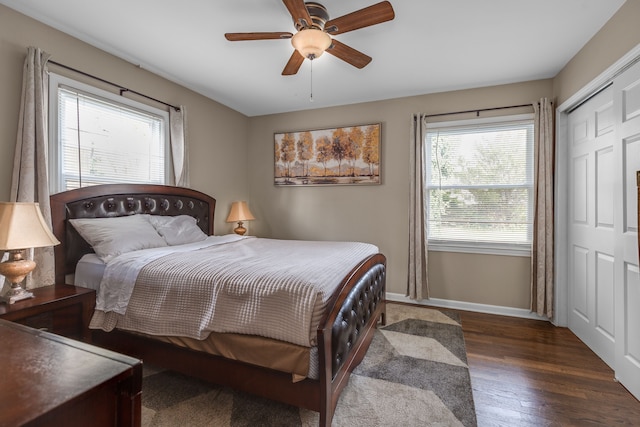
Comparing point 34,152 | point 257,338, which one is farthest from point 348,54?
point 34,152

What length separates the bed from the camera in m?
1.57

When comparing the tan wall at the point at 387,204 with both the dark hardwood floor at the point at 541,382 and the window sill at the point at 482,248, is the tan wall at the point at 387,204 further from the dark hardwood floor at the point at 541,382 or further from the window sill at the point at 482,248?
the dark hardwood floor at the point at 541,382

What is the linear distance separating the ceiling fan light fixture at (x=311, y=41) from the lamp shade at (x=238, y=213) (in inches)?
99.0

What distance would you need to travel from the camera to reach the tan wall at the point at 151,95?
2189 millimetres

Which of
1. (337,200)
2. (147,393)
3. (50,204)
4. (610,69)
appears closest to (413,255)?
(337,200)

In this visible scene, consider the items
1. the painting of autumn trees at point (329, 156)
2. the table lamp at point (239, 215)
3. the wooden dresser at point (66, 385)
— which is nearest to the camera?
the wooden dresser at point (66, 385)

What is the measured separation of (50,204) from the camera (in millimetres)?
2350

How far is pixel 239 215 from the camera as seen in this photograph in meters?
4.14

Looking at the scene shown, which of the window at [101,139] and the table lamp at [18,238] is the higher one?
the window at [101,139]

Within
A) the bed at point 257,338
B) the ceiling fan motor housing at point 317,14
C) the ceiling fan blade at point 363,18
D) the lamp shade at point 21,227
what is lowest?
the bed at point 257,338

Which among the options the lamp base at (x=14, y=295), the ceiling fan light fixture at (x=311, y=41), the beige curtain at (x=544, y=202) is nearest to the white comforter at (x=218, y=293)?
the lamp base at (x=14, y=295)

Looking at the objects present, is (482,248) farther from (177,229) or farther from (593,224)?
(177,229)

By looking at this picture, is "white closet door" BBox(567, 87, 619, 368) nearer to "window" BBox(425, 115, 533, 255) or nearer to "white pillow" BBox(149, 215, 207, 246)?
"window" BBox(425, 115, 533, 255)

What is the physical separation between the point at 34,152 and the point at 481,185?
13.6 ft
